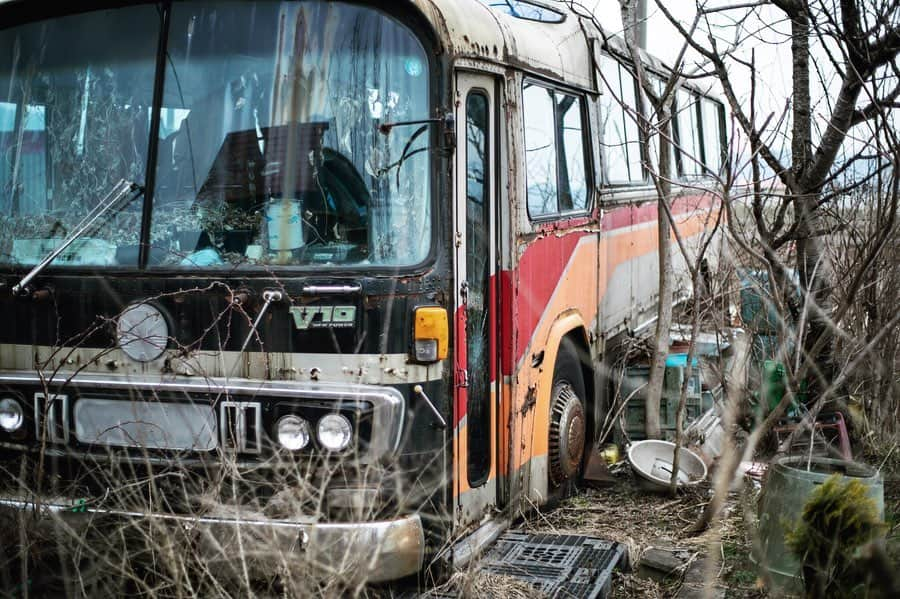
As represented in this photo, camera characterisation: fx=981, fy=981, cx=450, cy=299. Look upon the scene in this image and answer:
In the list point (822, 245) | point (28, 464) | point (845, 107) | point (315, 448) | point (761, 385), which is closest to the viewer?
point (315, 448)

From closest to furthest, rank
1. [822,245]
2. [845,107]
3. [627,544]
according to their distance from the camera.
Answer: [627,544], [845,107], [822,245]

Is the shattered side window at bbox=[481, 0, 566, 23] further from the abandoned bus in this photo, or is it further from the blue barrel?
the blue barrel

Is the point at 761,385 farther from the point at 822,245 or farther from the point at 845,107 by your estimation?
the point at 845,107

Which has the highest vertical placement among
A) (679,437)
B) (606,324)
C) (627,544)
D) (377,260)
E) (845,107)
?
(845,107)

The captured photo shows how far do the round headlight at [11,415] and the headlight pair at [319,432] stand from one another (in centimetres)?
130

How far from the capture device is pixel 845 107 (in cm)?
563

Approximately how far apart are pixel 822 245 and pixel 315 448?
12.4ft

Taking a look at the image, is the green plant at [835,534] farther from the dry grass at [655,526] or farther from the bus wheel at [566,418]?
the bus wheel at [566,418]

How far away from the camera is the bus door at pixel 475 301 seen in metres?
4.45

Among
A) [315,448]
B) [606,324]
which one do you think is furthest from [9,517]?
[606,324]

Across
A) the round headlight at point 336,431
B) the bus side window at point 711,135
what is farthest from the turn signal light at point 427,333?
the bus side window at point 711,135

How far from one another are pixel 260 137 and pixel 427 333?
1141 mm

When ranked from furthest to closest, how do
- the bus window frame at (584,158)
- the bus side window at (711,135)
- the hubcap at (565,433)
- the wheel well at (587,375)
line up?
the bus side window at (711,135) < the wheel well at (587,375) < the hubcap at (565,433) < the bus window frame at (584,158)

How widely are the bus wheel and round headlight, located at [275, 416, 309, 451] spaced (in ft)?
6.40
